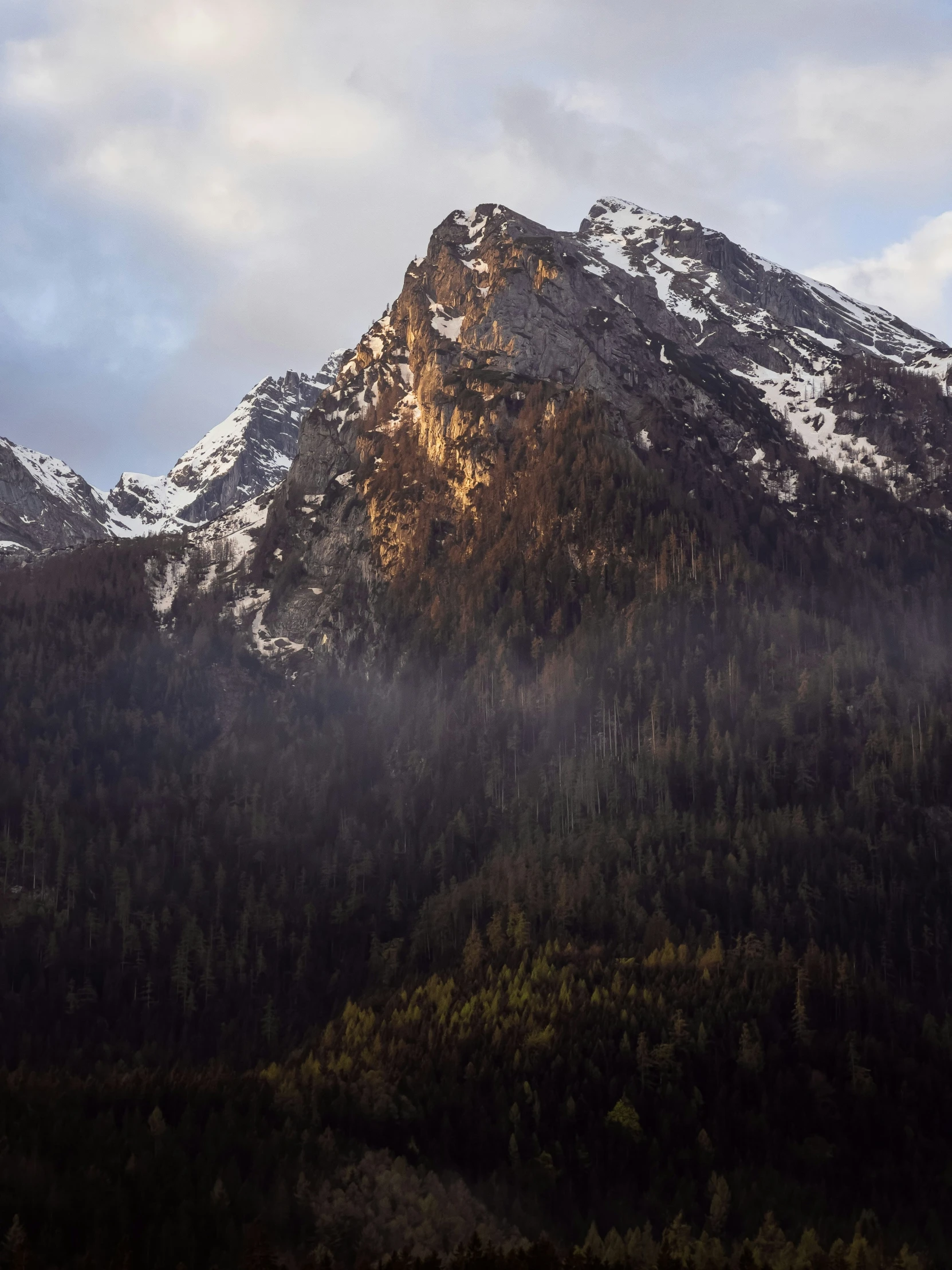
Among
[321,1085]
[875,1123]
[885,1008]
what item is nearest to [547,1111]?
[321,1085]

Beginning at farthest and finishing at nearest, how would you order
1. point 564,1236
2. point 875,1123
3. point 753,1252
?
point 875,1123 → point 564,1236 → point 753,1252

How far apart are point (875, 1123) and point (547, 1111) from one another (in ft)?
159

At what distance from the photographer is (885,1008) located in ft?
650

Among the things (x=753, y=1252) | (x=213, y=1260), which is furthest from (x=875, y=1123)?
(x=213, y=1260)

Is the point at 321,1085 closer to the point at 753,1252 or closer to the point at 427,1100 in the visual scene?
the point at 427,1100

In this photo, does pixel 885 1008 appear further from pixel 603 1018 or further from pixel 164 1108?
pixel 164 1108

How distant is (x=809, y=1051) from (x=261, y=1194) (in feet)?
285

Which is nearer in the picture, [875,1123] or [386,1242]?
[386,1242]

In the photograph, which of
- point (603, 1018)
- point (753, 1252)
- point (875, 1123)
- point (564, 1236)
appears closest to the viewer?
point (753, 1252)

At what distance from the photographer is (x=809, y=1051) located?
18700cm

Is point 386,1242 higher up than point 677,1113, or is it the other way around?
point 677,1113

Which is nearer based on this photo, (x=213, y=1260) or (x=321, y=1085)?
(x=213, y=1260)

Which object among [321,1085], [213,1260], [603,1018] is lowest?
[213,1260]

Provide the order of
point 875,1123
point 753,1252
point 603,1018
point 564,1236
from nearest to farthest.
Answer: point 753,1252 → point 564,1236 → point 875,1123 → point 603,1018
